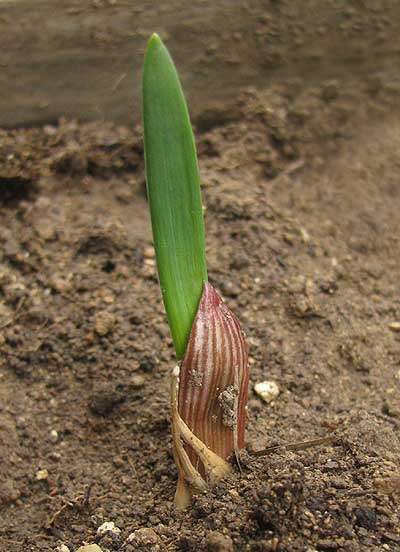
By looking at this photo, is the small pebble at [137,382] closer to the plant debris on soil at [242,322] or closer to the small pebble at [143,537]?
the plant debris on soil at [242,322]

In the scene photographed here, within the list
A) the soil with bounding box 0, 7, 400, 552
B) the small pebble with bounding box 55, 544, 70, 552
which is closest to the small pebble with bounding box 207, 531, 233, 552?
the soil with bounding box 0, 7, 400, 552

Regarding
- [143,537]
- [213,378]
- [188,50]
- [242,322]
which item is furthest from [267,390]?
[188,50]

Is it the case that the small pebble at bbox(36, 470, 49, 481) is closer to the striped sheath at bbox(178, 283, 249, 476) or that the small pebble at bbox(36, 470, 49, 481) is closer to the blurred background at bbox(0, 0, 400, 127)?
the striped sheath at bbox(178, 283, 249, 476)

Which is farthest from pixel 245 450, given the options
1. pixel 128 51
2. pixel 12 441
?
pixel 128 51

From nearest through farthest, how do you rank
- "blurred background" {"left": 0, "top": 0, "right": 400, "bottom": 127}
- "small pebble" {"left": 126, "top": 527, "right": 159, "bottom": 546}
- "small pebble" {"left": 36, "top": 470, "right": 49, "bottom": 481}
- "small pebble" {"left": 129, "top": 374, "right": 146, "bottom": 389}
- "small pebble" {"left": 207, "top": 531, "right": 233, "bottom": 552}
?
"small pebble" {"left": 207, "top": 531, "right": 233, "bottom": 552}, "small pebble" {"left": 126, "top": 527, "right": 159, "bottom": 546}, "small pebble" {"left": 36, "top": 470, "right": 49, "bottom": 481}, "small pebble" {"left": 129, "top": 374, "right": 146, "bottom": 389}, "blurred background" {"left": 0, "top": 0, "right": 400, "bottom": 127}

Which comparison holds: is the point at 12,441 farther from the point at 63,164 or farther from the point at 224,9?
the point at 224,9

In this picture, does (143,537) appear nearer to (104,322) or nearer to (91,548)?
(91,548)

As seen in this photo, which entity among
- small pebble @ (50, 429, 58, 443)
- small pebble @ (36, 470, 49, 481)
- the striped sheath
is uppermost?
the striped sheath
